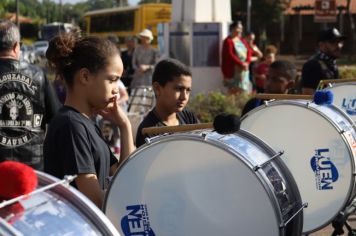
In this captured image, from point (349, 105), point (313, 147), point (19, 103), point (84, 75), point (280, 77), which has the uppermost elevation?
point (84, 75)

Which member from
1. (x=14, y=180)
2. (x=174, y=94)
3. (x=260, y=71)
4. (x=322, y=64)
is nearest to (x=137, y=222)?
(x=14, y=180)

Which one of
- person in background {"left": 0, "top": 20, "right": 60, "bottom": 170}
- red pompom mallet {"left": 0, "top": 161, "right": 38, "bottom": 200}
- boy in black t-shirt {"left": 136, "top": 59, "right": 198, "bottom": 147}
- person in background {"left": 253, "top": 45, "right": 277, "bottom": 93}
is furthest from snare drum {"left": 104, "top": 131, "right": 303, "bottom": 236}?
person in background {"left": 253, "top": 45, "right": 277, "bottom": 93}

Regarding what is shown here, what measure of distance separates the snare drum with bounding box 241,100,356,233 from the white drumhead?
4.85 feet

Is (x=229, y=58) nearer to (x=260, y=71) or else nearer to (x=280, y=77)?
(x=260, y=71)

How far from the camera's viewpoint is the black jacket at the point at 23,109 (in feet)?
17.9

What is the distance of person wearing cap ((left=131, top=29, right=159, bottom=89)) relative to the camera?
14.1 meters

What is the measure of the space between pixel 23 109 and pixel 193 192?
2.34 meters

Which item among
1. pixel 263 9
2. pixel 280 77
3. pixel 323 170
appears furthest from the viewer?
pixel 263 9

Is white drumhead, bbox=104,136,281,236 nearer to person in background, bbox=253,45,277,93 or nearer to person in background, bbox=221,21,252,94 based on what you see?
person in background, bbox=221,21,252,94

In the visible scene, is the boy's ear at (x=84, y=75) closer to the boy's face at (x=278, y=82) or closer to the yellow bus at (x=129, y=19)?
the boy's face at (x=278, y=82)

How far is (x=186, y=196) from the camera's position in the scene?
3455 millimetres

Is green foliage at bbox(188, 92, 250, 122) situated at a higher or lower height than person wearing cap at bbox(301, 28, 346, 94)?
lower

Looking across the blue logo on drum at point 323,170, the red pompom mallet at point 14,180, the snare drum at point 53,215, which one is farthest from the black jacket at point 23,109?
the red pompom mallet at point 14,180

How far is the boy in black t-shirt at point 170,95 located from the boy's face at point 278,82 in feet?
4.83
